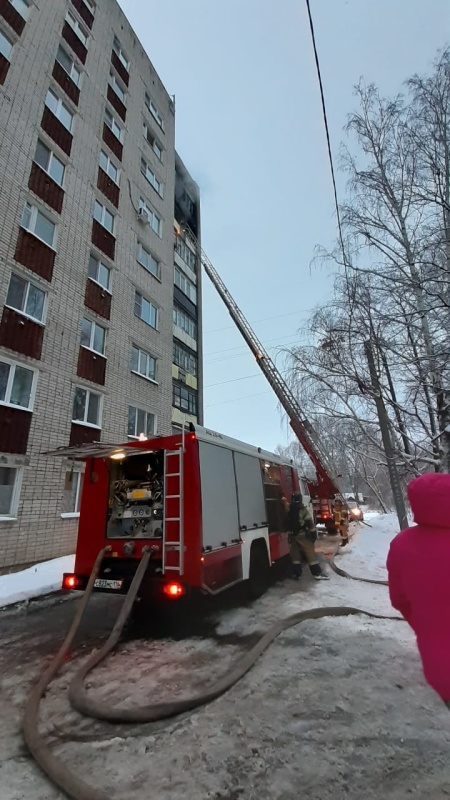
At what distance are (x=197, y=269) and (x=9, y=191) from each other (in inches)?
549

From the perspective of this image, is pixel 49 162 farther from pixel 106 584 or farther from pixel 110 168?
pixel 106 584

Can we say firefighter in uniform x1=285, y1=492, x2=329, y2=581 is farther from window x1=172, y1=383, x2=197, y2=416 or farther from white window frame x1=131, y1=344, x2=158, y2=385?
window x1=172, y1=383, x2=197, y2=416

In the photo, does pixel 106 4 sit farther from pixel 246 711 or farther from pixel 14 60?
pixel 246 711

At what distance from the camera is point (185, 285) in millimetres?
22156

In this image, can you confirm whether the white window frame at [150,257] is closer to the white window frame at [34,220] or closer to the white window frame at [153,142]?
the white window frame at [34,220]

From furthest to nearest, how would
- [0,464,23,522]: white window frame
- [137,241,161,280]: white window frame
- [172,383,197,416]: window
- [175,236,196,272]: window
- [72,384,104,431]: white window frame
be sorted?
1. [175,236,196,272]: window
2. [172,383,197,416]: window
3. [137,241,161,280]: white window frame
4. [72,384,104,431]: white window frame
5. [0,464,23,522]: white window frame

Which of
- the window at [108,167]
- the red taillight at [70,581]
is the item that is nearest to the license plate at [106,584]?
the red taillight at [70,581]

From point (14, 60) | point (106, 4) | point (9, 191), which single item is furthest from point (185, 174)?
point (9, 191)

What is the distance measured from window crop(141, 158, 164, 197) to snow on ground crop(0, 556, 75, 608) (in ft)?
59.0

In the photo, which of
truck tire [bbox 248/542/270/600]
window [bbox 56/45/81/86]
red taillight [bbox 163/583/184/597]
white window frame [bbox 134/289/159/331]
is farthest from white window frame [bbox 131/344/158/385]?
window [bbox 56/45/81/86]

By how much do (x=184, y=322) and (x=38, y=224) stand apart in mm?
10180

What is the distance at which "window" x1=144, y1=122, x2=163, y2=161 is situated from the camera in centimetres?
1973

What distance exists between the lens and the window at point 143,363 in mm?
15133

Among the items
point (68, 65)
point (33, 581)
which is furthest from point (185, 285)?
point (33, 581)
